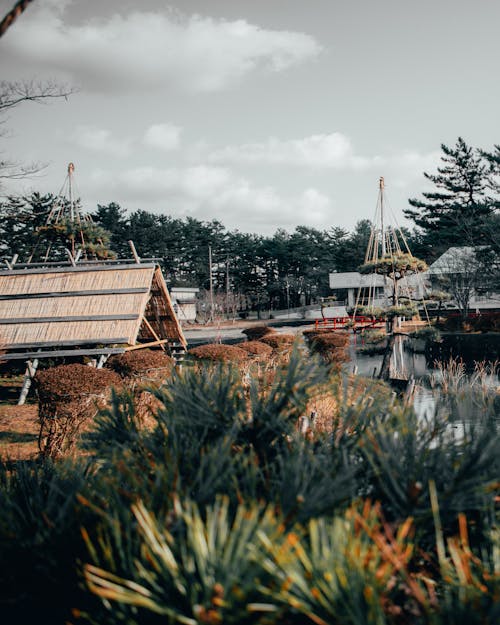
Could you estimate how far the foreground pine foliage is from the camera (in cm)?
150

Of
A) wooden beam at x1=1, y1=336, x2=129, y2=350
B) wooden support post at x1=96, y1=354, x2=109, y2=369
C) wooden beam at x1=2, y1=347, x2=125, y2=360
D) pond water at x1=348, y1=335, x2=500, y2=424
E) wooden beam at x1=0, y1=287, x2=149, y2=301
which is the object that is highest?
wooden beam at x1=0, y1=287, x2=149, y2=301

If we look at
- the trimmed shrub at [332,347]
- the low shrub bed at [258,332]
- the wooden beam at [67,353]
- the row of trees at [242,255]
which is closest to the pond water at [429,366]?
the trimmed shrub at [332,347]

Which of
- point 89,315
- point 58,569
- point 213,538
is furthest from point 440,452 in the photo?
point 89,315

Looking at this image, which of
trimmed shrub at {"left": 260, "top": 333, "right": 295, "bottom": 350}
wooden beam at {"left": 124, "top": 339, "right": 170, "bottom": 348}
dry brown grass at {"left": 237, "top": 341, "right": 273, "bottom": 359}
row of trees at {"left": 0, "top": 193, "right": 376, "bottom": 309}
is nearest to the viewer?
wooden beam at {"left": 124, "top": 339, "right": 170, "bottom": 348}

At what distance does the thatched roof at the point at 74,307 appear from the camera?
34.8 ft

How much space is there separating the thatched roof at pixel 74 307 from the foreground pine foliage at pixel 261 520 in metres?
7.87

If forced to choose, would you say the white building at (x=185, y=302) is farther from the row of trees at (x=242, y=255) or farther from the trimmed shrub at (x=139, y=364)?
the trimmed shrub at (x=139, y=364)

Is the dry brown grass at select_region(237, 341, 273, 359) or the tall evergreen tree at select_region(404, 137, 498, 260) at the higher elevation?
→ the tall evergreen tree at select_region(404, 137, 498, 260)

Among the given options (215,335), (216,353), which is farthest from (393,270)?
(215,335)

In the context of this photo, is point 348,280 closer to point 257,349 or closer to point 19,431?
point 257,349

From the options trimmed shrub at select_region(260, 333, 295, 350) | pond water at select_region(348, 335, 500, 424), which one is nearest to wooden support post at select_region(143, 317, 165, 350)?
trimmed shrub at select_region(260, 333, 295, 350)

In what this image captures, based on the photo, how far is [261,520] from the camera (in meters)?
1.88

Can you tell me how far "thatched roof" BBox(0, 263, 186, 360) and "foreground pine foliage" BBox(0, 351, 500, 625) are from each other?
310 inches

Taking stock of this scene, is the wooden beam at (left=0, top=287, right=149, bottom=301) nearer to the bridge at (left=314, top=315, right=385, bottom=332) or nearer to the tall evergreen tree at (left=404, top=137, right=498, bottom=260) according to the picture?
the bridge at (left=314, top=315, right=385, bottom=332)
